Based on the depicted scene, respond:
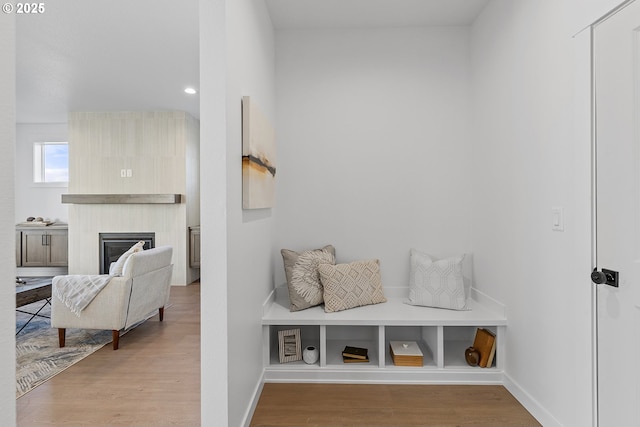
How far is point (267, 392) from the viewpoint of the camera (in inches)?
95.5

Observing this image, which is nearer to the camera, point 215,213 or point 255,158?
point 215,213

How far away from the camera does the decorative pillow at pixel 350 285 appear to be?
107 inches

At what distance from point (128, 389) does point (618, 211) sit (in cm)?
305

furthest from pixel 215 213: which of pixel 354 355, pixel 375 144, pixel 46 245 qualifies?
pixel 46 245

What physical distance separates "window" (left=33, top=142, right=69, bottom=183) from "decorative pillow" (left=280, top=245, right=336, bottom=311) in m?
6.03

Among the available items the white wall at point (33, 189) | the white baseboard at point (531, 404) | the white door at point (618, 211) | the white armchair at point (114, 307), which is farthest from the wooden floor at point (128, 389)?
the white wall at point (33, 189)

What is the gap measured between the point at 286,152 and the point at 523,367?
233 cm

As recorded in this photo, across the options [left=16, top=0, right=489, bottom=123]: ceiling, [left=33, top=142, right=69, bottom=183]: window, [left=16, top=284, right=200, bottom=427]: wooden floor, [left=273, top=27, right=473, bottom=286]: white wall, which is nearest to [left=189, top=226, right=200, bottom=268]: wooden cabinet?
[left=16, top=0, right=489, bottom=123]: ceiling

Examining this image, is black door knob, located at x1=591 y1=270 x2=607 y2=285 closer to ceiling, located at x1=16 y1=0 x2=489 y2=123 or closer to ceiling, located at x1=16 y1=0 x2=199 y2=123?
ceiling, located at x1=16 y1=0 x2=489 y2=123

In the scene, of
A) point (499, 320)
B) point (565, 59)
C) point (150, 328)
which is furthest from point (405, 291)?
point (150, 328)

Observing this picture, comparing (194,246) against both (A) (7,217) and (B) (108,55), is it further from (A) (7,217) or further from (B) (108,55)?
(A) (7,217)

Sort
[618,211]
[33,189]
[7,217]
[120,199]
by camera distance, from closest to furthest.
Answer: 1. [7,217]
2. [618,211]
3. [120,199]
4. [33,189]

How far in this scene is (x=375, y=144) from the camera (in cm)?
311

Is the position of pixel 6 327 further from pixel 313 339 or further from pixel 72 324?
pixel 72 324
